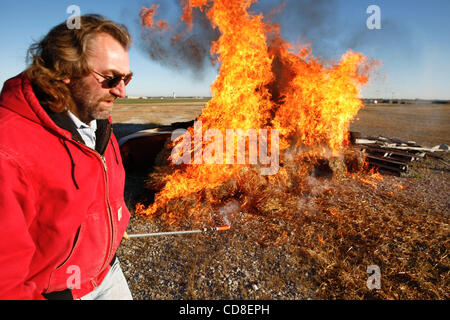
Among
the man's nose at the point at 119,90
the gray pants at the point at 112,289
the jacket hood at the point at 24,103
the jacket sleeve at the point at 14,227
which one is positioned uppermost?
the man's nose at the point at 119,90

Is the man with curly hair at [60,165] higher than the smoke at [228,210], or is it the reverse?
the man with curly hair at [60,165]

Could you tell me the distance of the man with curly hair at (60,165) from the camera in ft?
4.17

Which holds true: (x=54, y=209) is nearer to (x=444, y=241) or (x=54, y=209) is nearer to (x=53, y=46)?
(x=53, y=46)

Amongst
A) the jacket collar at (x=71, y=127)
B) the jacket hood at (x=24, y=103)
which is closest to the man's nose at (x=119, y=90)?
the jacket collar at (x=71, y=127)

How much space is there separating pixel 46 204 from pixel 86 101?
0.88 meters

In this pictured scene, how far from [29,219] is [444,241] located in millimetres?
7182

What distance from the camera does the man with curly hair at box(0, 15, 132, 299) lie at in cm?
127

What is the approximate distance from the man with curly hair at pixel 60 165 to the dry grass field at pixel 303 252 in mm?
2107

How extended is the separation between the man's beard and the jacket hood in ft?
0.99

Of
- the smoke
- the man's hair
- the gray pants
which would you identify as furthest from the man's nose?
the smoke

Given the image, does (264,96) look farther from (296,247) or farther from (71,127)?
(71,127)

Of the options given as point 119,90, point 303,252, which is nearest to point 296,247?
point 303,252

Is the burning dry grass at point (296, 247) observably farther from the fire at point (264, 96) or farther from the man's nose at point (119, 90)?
the man's nose at point (119, 90)

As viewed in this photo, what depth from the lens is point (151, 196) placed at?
632 cm
